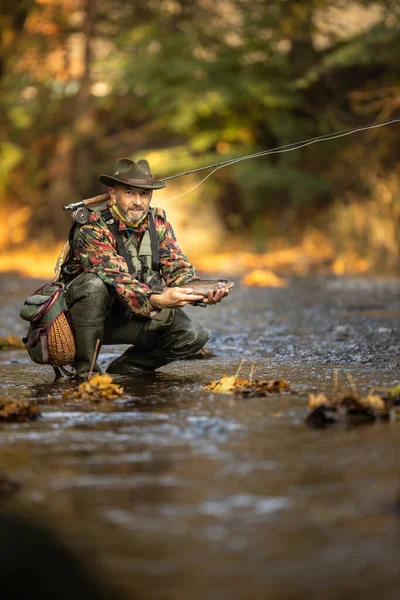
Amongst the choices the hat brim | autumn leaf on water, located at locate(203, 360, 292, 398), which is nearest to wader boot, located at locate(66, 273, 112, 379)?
the hat brim

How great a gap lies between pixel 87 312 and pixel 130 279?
0.40m

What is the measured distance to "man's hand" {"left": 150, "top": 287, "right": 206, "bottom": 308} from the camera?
6297 millimetres

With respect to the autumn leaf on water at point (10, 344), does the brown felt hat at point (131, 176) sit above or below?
above

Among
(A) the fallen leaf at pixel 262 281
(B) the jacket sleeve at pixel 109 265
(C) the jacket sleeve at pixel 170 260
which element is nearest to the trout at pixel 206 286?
(B) the jacket sleeve at pixel 109 265

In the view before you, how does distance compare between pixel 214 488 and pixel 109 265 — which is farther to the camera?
pixel 109 265

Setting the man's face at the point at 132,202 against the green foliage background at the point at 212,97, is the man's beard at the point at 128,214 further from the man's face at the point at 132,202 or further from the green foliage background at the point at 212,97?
the green foliage background at the point at 212,97

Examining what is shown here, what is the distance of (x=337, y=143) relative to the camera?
21.7 meters

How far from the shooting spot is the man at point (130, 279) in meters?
6.53

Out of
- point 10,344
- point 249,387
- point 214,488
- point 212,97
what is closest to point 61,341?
point 249,387

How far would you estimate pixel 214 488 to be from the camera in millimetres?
3783

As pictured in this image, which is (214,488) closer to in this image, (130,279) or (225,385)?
(225,385)

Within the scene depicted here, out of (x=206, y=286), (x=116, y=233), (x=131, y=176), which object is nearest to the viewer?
(x=206, y=286)

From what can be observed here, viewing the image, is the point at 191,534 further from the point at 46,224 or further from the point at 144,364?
the point at 46,224

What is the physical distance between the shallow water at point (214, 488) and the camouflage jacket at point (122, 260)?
0.62 m
